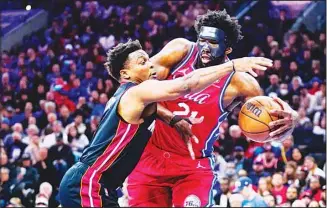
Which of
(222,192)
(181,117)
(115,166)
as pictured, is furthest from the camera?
(222,192)

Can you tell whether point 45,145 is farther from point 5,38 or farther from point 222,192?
point 5,38

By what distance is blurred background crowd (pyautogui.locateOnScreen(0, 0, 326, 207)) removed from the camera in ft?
35.9

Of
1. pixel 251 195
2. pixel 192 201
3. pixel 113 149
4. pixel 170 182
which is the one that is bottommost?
pixel 251 195

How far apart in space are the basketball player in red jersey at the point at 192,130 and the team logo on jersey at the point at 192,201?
1 cm

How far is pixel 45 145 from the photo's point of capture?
12633 mm

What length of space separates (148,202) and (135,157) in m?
1.06

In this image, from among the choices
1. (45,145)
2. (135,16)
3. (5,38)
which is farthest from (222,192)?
(5,38)

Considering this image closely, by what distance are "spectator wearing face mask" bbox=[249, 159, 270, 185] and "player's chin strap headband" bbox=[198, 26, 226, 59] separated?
175 inches

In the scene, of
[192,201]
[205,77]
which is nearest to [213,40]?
[205,77]

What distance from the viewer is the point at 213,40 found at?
6801 mm

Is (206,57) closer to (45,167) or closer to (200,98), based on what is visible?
(200,98)

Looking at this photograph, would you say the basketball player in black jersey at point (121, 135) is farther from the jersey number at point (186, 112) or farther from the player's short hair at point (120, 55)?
the jersey number at point (186, 112)

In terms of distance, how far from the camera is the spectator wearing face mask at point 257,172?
11.1 m

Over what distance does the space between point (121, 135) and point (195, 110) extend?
125 cm
